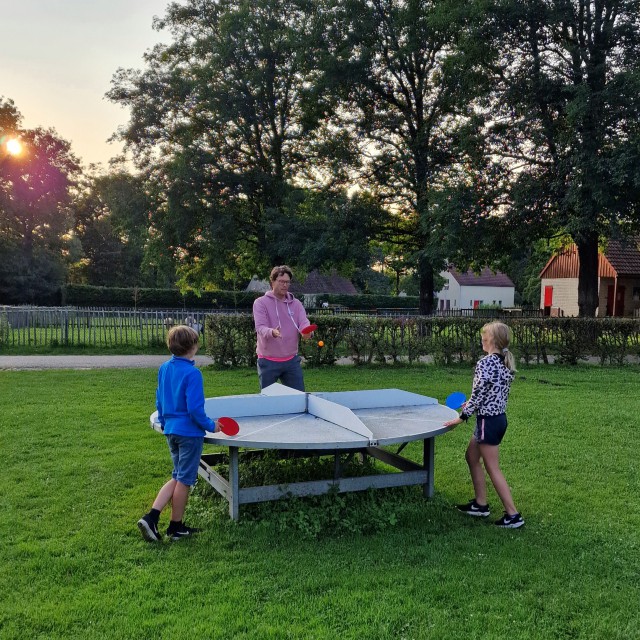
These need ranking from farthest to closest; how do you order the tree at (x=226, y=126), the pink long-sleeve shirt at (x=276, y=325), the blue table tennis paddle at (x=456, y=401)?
the tree at (x=226, y=126) < the pink long-sleeve shirt at (x=276, y=325) < the blue table tennis paddle at (x=456, y=401)

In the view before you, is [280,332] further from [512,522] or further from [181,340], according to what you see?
[512,522]

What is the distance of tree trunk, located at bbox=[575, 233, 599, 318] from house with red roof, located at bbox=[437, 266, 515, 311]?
146 feet

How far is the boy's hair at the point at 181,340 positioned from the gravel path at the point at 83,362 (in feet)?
33.5

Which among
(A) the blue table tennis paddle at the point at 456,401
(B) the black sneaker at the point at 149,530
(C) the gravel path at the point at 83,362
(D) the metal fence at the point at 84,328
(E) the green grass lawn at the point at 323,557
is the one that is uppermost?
(A) the blue table tennis paddle at the point at 456,401

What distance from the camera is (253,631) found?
2.79 meters

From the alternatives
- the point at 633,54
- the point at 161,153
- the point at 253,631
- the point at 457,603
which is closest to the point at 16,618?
the point at 253,631

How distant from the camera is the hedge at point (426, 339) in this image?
13688 millimetres

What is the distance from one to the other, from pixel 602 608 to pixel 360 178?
22142 millimetres

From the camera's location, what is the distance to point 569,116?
16.5 metres

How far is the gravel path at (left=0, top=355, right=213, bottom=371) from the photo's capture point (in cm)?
1365

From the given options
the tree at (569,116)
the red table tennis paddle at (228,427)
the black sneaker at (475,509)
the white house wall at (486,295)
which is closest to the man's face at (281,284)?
the red table tennis paddle at (228,427)

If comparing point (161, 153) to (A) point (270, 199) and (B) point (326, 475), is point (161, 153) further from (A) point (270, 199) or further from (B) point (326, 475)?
(B) point (326, 475)

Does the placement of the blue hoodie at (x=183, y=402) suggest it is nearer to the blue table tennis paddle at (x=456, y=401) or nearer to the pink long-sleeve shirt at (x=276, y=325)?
the pink long-sleeve shirt at (x=276, y=325)

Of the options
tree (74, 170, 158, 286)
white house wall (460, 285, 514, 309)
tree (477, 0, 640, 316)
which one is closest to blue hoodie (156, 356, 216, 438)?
tree (477, 0, 640, 316)
